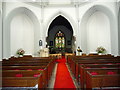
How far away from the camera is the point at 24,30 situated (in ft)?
44.0

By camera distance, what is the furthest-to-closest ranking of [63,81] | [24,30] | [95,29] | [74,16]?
[95,29] < [24,30] < [74,16] < [63,81]

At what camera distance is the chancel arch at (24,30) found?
12.1 meters

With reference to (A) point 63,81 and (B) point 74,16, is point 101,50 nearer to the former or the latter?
(B) point 74,16

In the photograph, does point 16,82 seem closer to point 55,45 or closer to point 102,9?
point 102,9

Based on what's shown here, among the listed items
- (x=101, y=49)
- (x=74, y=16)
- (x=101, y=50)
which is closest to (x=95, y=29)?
(x=101, y=49)

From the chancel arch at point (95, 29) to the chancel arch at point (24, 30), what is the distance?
5.31m

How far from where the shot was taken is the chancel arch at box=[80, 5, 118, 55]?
41.6ft

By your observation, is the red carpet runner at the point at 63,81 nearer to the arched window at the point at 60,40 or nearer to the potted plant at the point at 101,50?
the potted plant at the point at 101,50

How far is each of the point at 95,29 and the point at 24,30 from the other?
8.36m

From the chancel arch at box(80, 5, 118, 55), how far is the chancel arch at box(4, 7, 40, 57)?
5313mm

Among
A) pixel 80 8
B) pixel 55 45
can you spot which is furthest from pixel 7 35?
pixel 55 45

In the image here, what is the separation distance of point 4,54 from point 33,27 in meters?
4.84

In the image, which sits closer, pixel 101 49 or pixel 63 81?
pixel 63 81

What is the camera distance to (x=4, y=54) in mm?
9961
